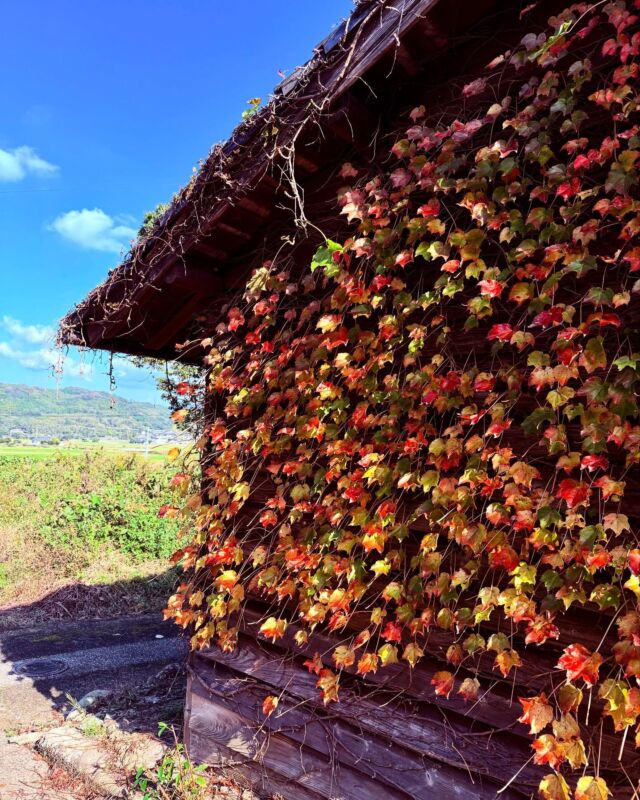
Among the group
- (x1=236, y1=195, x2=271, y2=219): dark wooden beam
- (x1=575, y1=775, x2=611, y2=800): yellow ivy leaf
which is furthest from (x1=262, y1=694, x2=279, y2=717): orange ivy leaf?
(x1=236, y1=195, x2=271, y2=219): dark wooden beam

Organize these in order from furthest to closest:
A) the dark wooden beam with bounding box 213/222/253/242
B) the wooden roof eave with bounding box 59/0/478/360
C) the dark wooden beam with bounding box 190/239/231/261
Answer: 1. the dark wooden beam with bounding box 190/239/231/261
2. the dark wooden beam with bounding box 213/222/253/242
3. the wooden roof eave with bounding box 59/0/478/360

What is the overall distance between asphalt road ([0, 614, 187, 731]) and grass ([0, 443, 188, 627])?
0.81 meters

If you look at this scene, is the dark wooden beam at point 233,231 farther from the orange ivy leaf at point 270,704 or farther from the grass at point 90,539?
the grass at point 90,539

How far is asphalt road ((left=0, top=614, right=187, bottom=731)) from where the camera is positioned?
513 cm

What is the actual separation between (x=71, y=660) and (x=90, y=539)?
4.38 meters

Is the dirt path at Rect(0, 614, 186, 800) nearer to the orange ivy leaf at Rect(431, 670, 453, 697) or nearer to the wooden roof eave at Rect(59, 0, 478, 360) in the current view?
the orange ivy leaf at Rect(431, 670, 453, 697)

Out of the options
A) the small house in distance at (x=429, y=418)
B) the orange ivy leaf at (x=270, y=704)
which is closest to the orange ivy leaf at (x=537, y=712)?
the small house in distance at (x=429, y=418)

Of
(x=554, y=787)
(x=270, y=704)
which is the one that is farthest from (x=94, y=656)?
(x=554, y=787)

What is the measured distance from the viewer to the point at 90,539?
34.5 ft

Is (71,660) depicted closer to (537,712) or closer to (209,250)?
(209,250)

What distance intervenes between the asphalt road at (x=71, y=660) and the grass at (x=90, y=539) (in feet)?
2.66

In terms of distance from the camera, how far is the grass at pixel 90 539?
9.30m

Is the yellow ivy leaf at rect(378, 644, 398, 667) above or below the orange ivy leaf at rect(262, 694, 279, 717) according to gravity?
above

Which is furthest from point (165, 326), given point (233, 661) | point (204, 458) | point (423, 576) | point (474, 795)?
point (474, 795)
